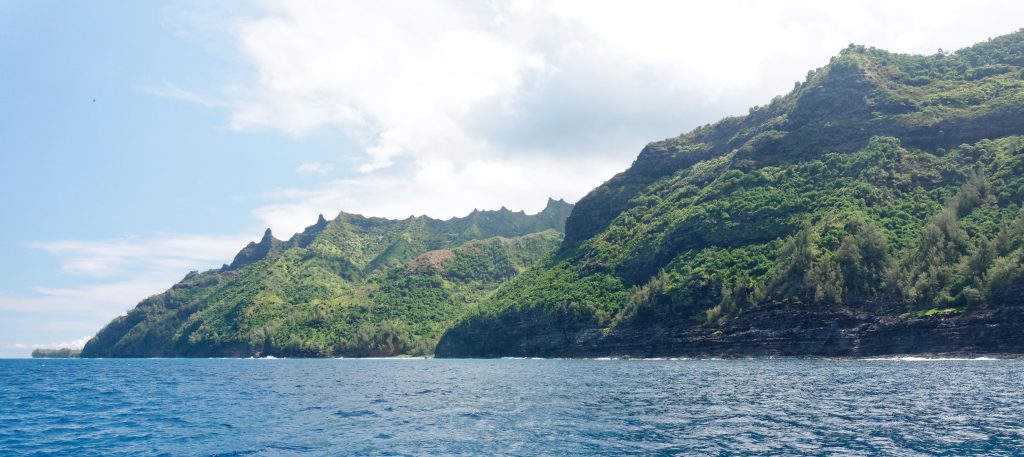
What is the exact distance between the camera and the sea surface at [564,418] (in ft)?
126

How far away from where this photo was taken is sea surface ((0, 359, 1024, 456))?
126 ft

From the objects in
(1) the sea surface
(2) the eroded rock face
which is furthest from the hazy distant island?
(1) the sea surface

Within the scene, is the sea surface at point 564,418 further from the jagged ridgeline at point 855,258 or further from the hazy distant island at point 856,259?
the hazy distant island at point 856,259

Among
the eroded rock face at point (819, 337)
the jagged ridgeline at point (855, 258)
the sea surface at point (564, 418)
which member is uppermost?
the jagged ridgeline at point (855, 258)

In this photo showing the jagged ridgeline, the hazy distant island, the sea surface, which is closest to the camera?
the sea surface

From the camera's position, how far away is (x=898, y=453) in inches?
1339

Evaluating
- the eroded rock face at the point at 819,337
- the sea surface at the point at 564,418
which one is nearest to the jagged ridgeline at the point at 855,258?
the eroded rock face at the point at 819,337

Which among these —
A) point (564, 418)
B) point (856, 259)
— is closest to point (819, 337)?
point (856, 259)

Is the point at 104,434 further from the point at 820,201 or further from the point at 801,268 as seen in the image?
the point at 820,201

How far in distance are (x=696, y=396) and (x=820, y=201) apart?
132 m

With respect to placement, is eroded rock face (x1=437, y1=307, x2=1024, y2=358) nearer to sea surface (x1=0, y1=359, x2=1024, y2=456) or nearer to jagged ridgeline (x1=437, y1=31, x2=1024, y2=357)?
jagged ridgeline (x1=437, y1=31, x2=1024, y2=357)

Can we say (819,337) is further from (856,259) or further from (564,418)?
(564,418)

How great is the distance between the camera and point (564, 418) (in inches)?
1969

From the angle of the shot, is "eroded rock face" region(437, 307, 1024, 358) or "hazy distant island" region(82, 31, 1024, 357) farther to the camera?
"hazy distant island" region(82, 31, 1024, 357)
